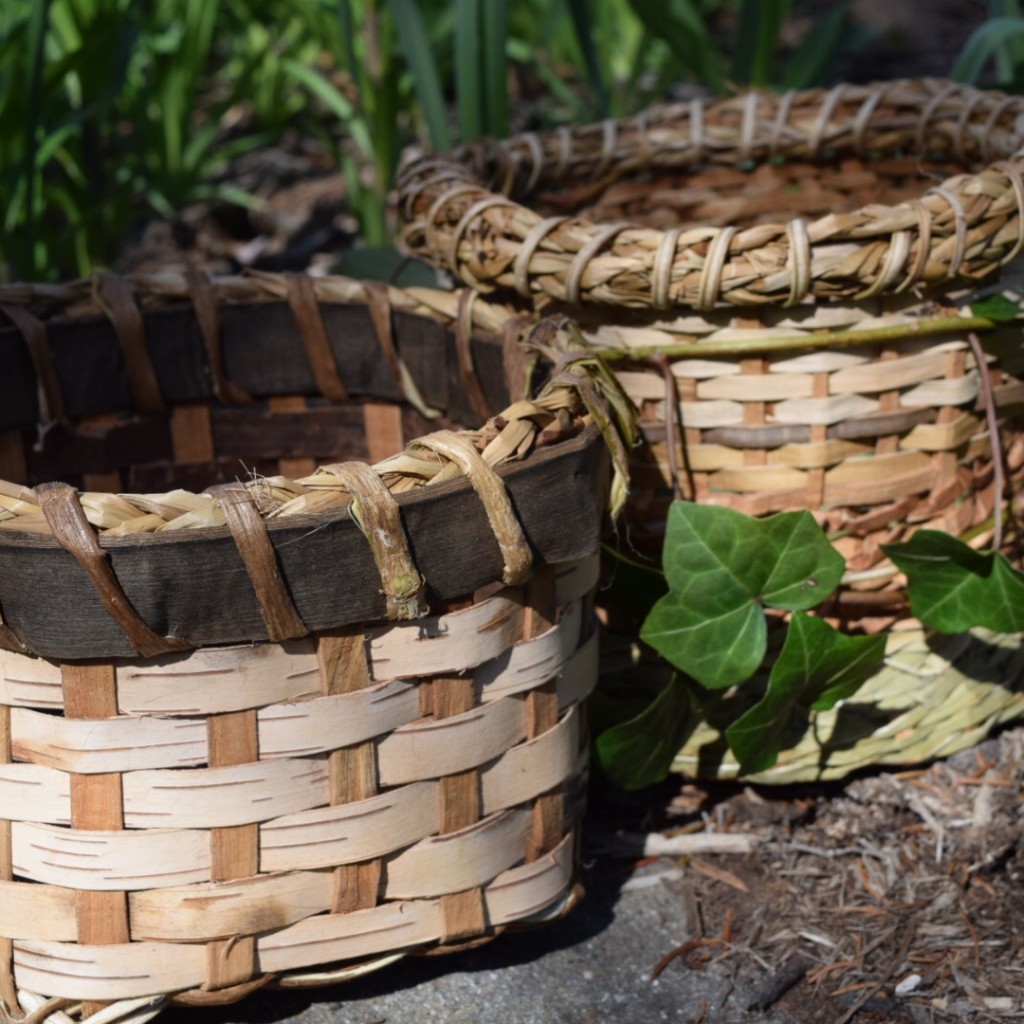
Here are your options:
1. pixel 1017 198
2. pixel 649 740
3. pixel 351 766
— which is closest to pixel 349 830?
pixel 351 766

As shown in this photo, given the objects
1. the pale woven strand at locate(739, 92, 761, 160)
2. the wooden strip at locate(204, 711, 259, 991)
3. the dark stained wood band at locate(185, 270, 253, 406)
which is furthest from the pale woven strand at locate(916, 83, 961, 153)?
the wooden strip at locate(204, 711, 259, 991)

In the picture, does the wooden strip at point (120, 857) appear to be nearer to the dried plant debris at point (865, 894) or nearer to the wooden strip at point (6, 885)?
the wooden strip at point (6, 885)

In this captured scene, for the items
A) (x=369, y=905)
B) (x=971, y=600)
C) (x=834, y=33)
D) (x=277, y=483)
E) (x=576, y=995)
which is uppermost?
(x=834, y=33)

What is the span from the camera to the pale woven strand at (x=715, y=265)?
98 centimetres

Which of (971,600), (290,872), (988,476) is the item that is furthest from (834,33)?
(290,872)

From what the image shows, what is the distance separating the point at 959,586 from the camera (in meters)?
1.07

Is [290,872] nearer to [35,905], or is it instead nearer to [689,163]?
[35,905]

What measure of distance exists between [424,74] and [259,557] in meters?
1.03

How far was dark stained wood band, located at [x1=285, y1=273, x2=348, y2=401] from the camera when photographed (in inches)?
47.7

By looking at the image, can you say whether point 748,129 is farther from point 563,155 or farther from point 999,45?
point 999,45

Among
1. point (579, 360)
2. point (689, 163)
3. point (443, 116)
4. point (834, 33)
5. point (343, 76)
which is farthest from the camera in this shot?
point (343, 76)

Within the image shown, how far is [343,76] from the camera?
9.68 ft

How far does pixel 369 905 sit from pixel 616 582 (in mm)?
339

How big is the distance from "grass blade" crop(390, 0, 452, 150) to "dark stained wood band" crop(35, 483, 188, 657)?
3.15 ft
